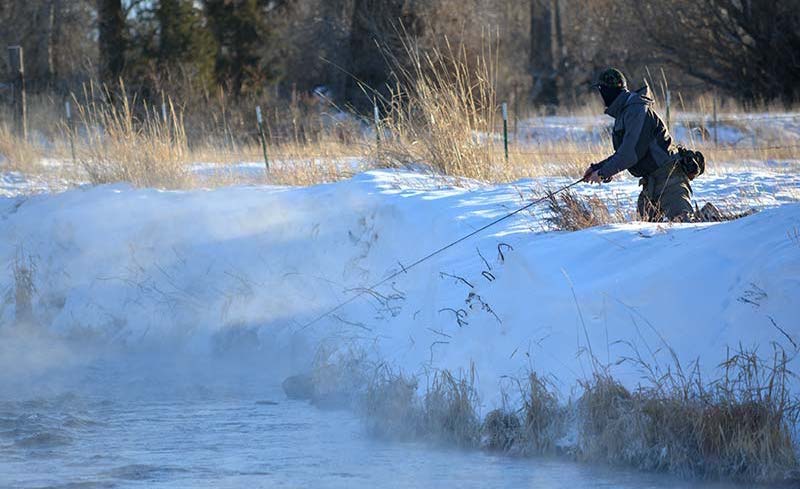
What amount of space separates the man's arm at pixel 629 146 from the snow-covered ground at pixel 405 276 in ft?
1.25

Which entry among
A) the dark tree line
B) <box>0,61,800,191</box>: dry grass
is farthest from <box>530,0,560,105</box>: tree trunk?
<box>0,61,800,191</box>: dry grass

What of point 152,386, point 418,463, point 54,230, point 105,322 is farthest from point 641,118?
point 54,230

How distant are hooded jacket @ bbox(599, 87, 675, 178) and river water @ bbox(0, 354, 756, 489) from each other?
86.9 inches

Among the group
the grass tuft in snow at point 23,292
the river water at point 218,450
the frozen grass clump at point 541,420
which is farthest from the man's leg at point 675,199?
the grass tuft in snow at point 23,292

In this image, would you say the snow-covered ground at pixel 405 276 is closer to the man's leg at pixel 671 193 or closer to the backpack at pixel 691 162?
the man's leg at pixel 671 193

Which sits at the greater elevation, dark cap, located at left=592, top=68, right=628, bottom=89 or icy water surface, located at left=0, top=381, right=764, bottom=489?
dark cap, located at left=592, top=68, right=628, bottom=89

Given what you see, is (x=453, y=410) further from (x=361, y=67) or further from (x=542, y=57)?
(x=542, y=57)

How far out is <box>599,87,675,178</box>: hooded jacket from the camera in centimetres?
673

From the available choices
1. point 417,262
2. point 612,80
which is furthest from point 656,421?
point 612,80

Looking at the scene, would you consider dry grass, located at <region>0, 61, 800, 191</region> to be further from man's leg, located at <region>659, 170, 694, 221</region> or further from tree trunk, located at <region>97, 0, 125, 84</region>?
tree trunk, located at <region>97, 0, 125, 84</region>

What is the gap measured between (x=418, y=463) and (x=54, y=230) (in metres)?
5.51

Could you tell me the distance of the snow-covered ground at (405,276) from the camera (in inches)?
216

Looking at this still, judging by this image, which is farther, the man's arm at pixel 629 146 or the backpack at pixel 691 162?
the backpack at pixel 691 162

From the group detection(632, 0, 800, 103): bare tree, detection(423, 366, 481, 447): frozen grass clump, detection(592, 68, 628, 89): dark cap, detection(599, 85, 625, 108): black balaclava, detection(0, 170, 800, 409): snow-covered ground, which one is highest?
detection(632, 0, 800, 103): bare tree
